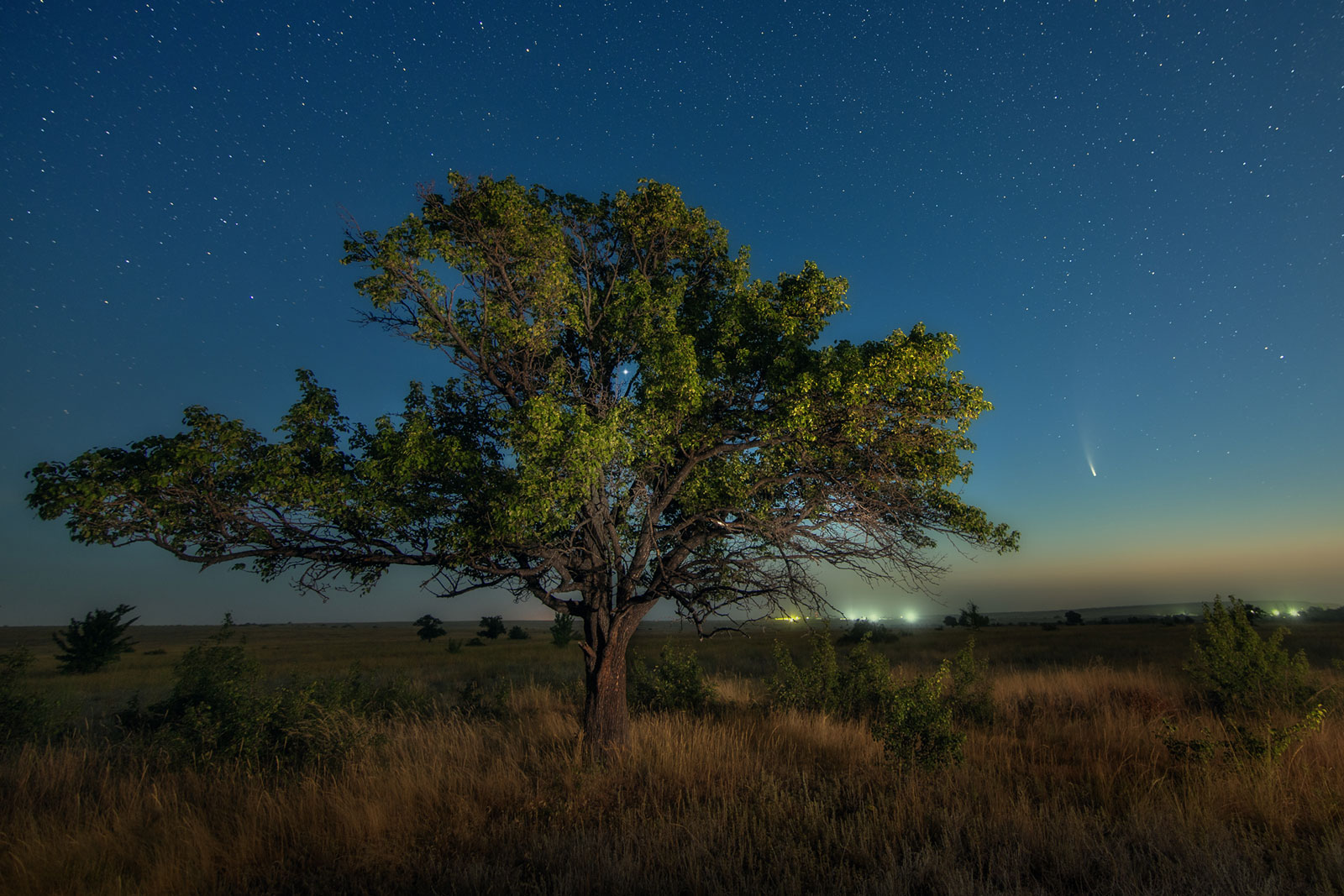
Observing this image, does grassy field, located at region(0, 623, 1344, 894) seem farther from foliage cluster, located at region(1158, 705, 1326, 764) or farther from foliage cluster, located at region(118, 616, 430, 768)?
foliage cluster, located at region(118, 616, 430, 768)

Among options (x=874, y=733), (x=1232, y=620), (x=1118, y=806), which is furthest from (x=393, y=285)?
(x=1232, y=620)

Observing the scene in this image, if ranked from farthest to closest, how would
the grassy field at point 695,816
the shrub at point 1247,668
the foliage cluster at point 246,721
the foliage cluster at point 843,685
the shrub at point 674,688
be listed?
the shrub at point 674,688 < the foliage cluster at point 843,685 < the shrub at point 1247,668 < the foliage cluster at point 246,721 < the grassy field at point 695,816

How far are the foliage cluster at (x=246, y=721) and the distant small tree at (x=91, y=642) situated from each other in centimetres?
2646

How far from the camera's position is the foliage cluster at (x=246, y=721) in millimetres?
8016

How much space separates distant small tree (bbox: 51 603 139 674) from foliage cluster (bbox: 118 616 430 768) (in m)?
26.5

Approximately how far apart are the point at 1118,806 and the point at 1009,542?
375 centimetres

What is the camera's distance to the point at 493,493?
7.08 meters

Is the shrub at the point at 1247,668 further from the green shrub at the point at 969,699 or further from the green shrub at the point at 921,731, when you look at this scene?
the green shrub at the point at 921,731

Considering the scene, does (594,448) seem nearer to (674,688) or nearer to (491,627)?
(674,688)

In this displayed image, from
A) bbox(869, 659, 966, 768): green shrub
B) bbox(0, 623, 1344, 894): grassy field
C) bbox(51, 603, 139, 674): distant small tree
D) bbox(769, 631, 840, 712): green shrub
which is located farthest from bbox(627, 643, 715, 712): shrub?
bbox(51, 603, 139, 674): distant small tree

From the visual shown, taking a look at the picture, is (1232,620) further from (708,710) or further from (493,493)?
(493,493)

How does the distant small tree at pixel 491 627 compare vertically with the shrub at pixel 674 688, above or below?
below

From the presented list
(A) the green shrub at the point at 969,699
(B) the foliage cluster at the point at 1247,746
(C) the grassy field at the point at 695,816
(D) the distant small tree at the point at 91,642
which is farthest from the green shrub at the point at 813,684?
(D) the distant small tree at the point at 91,642

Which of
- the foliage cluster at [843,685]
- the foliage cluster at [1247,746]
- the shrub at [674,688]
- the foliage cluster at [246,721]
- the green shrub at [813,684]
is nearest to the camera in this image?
the foliage cluster at [1247,746]
